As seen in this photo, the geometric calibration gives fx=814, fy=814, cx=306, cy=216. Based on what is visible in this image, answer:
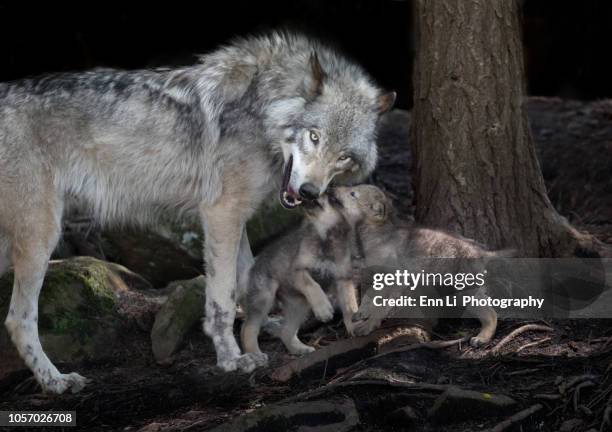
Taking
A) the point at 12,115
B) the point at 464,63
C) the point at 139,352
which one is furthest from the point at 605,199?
the point at 12,115

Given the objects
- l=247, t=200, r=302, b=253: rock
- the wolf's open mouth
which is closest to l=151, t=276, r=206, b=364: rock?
l=247, t=200, r=302, b=253: rock

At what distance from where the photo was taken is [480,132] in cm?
578

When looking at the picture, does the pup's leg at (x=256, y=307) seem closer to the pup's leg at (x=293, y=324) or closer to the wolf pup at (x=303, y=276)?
the wolf pup at (x=303, y=276)

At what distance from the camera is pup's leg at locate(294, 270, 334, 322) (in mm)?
5332

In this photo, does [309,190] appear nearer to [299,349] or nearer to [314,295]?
[314,295]

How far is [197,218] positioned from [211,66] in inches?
44.6

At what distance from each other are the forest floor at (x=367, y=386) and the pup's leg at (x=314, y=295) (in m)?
0.20

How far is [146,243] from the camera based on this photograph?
7.27 m

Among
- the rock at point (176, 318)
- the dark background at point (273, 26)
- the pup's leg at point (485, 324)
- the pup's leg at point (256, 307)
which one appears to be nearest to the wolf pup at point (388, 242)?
the pup's leg at point (485, 324)

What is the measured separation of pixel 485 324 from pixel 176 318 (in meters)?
2.25

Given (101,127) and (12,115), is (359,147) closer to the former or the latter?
(101,127)

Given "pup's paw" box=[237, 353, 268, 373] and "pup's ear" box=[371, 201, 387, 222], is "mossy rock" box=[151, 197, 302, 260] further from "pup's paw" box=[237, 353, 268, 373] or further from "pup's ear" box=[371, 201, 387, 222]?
"pup's paw" box=[237, 353, 268, 373]

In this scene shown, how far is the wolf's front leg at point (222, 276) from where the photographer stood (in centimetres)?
556

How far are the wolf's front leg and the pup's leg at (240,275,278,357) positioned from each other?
97mm
